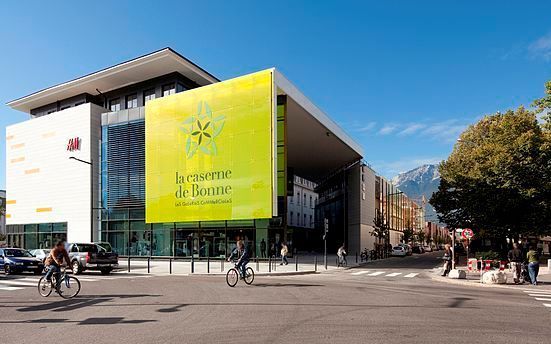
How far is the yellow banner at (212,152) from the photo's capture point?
31.4 metres

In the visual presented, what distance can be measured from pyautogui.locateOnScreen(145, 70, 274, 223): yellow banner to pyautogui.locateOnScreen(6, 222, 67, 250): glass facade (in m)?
12.1

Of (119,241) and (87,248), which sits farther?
(119,241)

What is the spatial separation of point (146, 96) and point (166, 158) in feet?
28.2

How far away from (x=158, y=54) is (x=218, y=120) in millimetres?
8444

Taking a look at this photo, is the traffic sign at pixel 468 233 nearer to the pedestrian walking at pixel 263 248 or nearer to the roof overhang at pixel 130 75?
the pedestrian walking at pixel 263 248

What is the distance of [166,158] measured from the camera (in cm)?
3650

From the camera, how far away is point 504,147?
31.8 m

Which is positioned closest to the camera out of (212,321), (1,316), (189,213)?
(212,321)

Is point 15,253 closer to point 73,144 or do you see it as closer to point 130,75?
point 73,144

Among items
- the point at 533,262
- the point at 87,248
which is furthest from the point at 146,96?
the point at 533,262

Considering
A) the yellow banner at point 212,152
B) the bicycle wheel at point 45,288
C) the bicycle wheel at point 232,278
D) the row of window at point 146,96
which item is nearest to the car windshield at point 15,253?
the bicycle wheel at point 45,288

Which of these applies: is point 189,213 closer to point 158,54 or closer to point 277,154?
point 277,154

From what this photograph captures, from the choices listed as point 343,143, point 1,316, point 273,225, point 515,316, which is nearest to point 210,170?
point 273,225

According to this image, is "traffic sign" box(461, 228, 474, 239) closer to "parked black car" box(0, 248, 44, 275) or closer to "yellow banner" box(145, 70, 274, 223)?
"yellow banner" box(145, 70, 274, 223)
